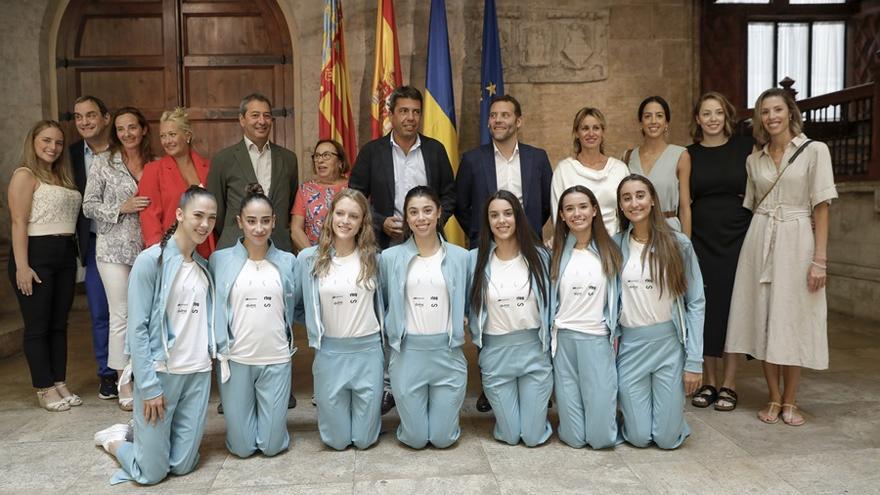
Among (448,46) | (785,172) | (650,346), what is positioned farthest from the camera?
(448,46)

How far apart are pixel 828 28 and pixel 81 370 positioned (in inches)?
397

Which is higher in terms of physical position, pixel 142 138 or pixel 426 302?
pixel 142 138

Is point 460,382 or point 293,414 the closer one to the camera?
point 460,382

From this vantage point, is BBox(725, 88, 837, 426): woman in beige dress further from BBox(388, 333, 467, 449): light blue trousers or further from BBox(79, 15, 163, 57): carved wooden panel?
BBox(79, 15, 163, 57): carved wooden panel

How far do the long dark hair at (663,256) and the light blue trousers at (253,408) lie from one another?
5.85 feet

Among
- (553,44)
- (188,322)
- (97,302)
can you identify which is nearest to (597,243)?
(188,322)

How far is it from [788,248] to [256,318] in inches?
105

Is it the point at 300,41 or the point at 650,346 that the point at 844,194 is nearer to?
the point at 650,346

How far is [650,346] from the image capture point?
3.05m

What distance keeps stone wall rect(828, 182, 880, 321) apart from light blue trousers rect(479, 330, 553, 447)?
185 inches

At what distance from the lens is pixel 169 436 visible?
2797 mm

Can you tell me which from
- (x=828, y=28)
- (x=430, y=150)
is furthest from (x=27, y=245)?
(x=828, y=28)

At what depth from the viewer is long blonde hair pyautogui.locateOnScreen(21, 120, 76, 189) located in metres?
3.69

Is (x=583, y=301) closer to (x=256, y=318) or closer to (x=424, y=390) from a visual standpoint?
(x=424, y=390)
